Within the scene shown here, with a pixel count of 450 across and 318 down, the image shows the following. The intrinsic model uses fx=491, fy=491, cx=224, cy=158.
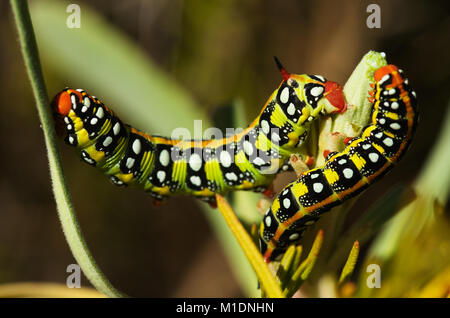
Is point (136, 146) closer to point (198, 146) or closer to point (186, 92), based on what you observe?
point (198, 146)

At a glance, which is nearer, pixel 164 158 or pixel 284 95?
pixel 284 95

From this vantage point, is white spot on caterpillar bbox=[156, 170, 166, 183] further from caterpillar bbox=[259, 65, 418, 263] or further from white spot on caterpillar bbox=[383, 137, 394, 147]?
white spot on caterpillar bbox=[383, 137, 394, 147]

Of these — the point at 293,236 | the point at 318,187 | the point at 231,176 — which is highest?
the point at 231,176

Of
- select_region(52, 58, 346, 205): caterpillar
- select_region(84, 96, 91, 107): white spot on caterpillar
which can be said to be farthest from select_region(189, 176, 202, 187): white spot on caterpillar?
select_region(84, 96, 91, 107): white spot on caterpillar

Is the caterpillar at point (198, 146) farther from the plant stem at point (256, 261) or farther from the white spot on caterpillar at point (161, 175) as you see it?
the plant stem at point (256, 261)

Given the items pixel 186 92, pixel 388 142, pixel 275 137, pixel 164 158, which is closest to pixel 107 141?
pixel 164 158

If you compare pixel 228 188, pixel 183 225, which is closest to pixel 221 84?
pixel 183 225

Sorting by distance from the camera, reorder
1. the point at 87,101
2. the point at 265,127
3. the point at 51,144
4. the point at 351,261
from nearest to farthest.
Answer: the point at 51,144 → the point at 351,261 → the point at 87,101 → the point at 265,127
